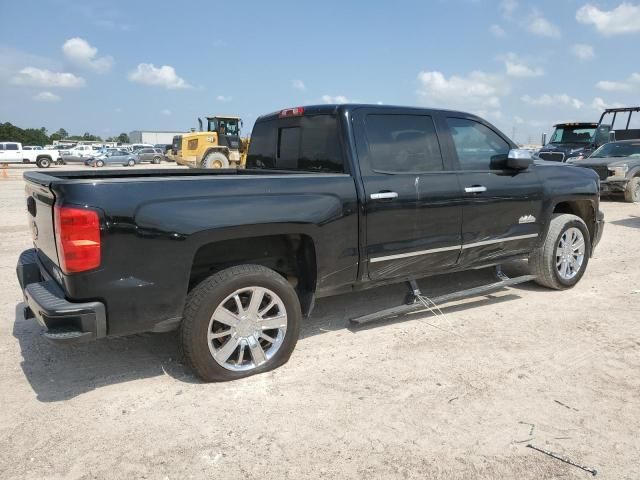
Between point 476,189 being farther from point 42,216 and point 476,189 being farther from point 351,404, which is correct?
point 42,216

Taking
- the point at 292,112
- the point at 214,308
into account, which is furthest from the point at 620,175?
the point at 214,308

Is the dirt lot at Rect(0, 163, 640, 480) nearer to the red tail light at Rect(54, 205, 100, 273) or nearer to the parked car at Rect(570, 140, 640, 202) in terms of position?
the red tail light at Rect(54, 205, 100, 273)

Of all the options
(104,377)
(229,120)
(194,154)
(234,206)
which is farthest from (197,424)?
(229,120)

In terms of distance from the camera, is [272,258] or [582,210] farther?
[582,210]

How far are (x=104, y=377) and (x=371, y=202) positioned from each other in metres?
2.31

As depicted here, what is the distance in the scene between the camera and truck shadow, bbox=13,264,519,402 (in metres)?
3.50

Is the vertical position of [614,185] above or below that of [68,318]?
above

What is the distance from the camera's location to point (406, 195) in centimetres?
412

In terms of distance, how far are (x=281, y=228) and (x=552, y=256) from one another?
10.8 ft

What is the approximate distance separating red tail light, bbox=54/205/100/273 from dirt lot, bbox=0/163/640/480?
96cm

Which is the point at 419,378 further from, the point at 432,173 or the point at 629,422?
the point at 432,173

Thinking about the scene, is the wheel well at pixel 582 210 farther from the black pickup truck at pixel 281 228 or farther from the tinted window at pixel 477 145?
the tinted window at pixel 477 145

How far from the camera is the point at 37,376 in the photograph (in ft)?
11.7

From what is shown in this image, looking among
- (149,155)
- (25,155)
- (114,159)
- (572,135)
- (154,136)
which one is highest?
(154,136)
